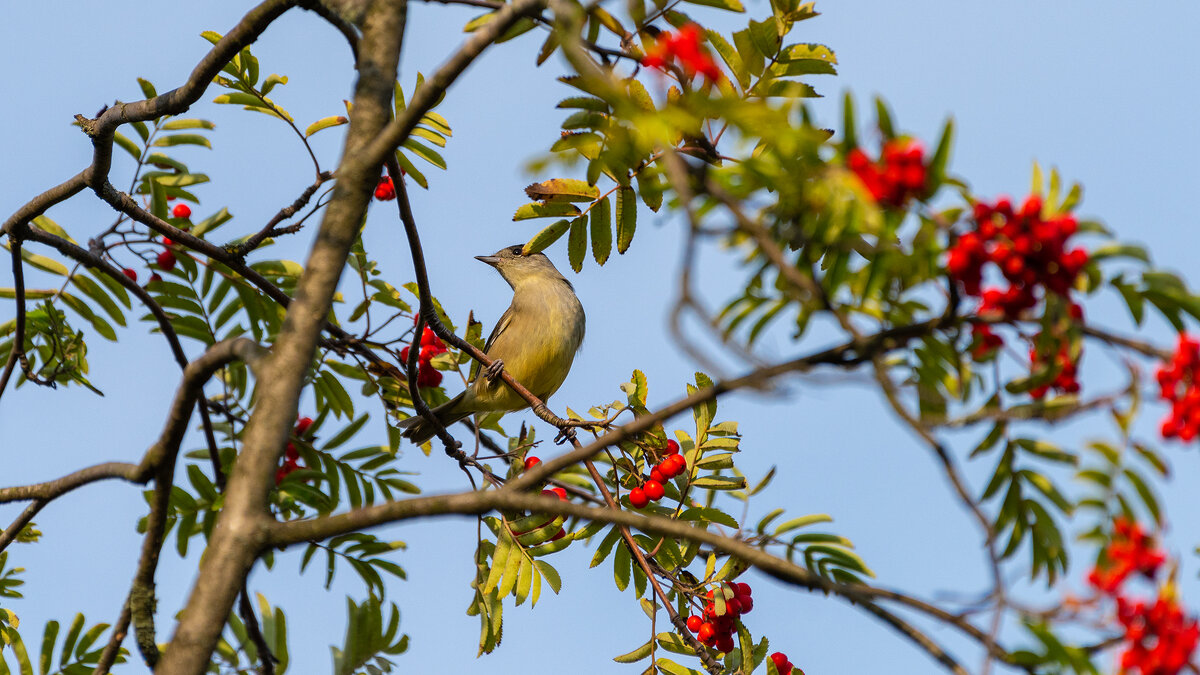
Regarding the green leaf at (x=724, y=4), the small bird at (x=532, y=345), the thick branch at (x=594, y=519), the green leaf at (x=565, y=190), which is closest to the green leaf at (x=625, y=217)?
the green leaf at (x=565, y=190)

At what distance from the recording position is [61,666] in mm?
4504

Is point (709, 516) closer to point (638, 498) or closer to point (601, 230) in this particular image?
point (638, 498)

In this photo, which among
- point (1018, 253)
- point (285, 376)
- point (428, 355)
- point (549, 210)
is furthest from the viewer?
point (428, 355)

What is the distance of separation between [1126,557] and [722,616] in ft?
8.12

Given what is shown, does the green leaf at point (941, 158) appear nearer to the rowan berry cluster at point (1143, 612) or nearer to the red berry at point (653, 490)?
the rowan berry cluster at point (1143, 612)

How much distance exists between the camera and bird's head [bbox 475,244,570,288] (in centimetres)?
985

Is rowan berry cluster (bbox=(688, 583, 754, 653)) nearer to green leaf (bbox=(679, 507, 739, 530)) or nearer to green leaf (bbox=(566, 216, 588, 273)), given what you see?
green leaf (bbox=(679, 507, 739, 530))

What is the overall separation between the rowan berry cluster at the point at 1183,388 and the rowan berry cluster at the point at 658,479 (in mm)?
2696

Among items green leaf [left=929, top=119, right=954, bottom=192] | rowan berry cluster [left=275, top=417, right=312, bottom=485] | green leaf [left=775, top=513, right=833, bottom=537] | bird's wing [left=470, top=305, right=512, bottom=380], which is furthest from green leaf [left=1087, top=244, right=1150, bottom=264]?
bird's wing [left=470, top=305, right=512, bottom=380]

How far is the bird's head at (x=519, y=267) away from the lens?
9852mm

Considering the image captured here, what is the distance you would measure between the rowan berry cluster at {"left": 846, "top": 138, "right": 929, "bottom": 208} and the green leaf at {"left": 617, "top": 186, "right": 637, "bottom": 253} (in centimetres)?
230

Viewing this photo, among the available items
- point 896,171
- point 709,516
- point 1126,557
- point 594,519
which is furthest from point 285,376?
point 709,516

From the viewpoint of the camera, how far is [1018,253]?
232cm

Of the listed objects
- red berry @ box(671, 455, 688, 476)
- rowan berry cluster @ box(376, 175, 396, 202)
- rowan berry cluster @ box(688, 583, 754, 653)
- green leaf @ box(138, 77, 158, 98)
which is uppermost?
rowan berry cluster @ box(376, 175, 396, 202)
